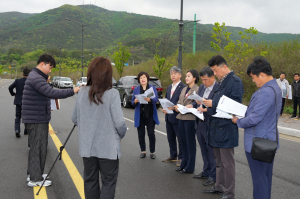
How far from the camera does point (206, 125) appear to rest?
4098 mm

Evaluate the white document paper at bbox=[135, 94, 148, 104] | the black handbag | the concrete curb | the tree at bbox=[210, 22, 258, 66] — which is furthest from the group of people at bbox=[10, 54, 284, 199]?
the tree at bbox=[210, 22, 258, 66]

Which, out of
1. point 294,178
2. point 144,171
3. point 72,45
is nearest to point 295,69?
point 294,178

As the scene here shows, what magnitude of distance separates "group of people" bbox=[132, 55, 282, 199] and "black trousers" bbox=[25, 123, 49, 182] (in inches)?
84.1

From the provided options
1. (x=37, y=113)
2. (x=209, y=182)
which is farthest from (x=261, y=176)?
(x=37, y=113)

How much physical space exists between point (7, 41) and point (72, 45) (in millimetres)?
47180

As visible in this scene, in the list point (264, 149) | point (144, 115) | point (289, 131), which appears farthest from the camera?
point (289, 131)

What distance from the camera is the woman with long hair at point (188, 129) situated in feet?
15.4

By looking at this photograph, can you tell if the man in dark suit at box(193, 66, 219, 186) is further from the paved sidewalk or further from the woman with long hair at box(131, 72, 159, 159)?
the paved sidewalk

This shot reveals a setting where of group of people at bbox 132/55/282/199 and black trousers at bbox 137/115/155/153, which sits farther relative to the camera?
black trousers at bbox 137/115/155/153

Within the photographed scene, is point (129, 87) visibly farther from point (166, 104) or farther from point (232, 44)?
point (166, 104)

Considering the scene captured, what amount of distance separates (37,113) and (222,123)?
282cm

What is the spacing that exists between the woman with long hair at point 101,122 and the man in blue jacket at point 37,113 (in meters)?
1.22

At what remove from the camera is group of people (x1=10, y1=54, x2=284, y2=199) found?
8.94ft

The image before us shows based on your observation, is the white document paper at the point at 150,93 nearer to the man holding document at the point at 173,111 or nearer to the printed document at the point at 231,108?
the man holding document at the point at 173,111
